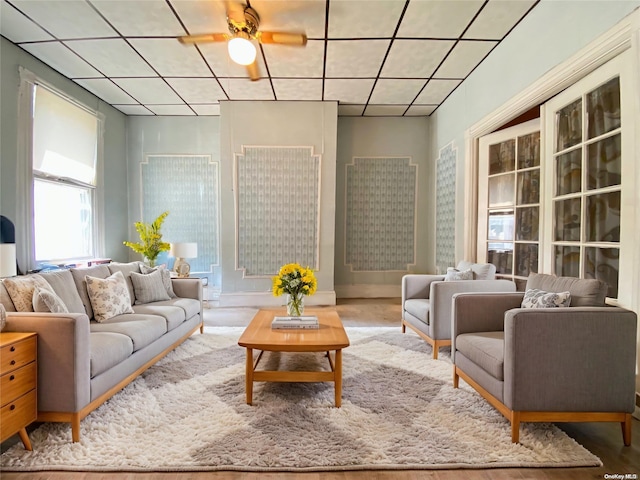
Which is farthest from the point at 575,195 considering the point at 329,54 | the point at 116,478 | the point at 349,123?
the point at 349,123

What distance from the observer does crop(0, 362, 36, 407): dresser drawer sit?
159 cm

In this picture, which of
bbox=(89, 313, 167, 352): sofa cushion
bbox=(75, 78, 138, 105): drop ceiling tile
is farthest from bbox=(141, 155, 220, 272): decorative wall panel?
bbox=(89, 313, 167, 352): sofa cushion

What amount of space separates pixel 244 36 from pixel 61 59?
2.36 metres

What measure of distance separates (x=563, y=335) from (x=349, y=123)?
4.85m

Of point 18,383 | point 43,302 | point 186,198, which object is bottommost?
point 18,383

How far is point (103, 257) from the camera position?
5.04m

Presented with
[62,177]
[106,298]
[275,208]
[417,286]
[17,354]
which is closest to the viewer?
[17,354]

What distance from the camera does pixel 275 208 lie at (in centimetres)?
532

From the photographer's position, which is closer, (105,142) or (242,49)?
(242,49)

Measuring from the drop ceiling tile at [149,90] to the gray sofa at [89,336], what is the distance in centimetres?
252

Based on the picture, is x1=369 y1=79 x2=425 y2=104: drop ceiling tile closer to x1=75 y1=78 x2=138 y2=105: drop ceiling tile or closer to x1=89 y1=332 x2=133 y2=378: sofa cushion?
x1=75 y1=78 x2=138 y2=105: drop ceiling tile

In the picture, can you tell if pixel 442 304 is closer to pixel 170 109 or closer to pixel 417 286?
pixel 417 286

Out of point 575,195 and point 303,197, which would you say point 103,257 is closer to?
point 303,197

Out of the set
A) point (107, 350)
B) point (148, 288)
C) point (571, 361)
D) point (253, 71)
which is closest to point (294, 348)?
point (107, 350)
